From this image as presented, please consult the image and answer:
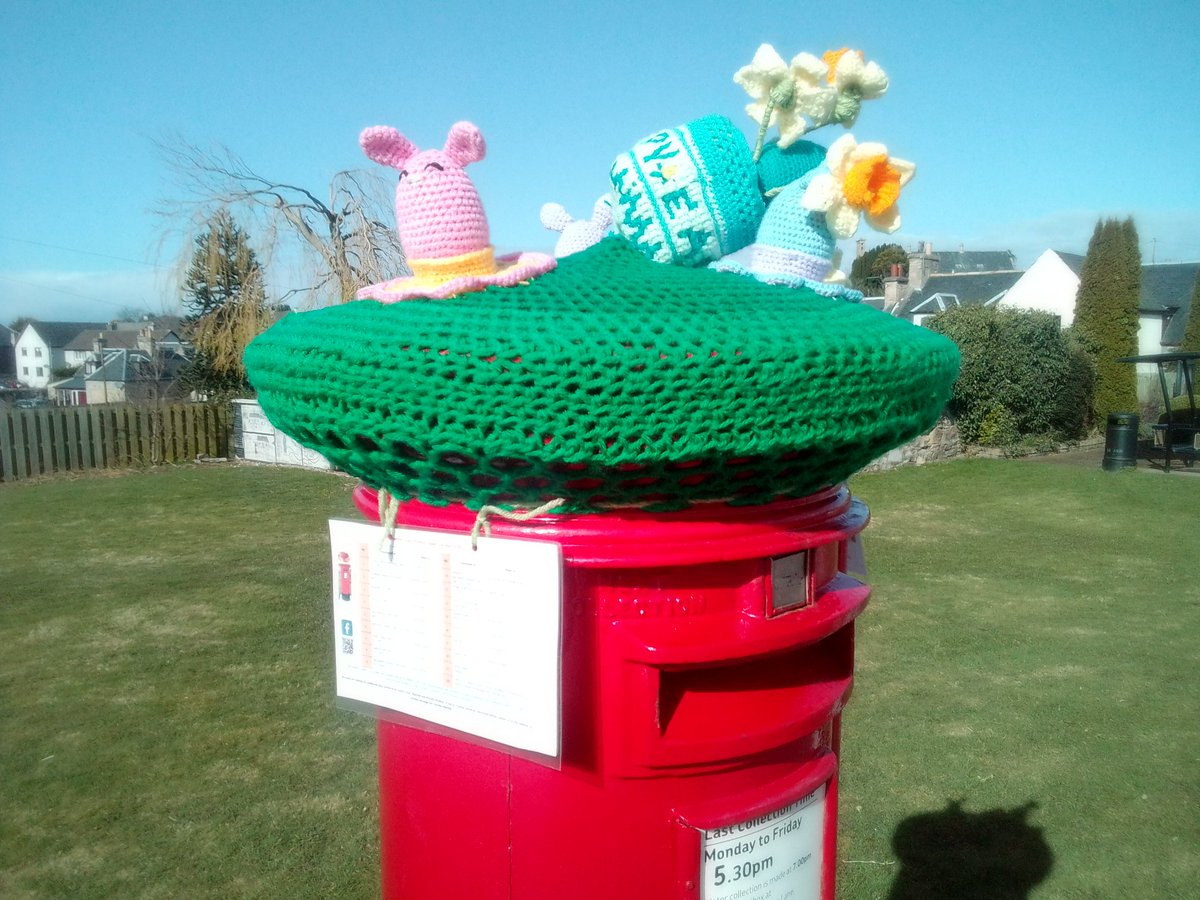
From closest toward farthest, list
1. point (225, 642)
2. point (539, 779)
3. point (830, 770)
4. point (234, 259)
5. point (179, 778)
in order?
point (539, 779), point (830, 770), point (179, 778), point (225, 642), point (234, 259)

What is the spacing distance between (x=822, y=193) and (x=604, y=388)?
0.46 metres

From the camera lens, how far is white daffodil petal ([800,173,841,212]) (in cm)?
124

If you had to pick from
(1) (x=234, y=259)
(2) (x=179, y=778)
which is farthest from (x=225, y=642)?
(1) (x=234, y=259)

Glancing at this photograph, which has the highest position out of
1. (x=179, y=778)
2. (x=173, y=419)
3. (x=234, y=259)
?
(x=234, y=259)

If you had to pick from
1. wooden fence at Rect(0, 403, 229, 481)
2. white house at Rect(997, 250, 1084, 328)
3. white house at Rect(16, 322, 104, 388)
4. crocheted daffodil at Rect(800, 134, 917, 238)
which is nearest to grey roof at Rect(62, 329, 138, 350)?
white house at Rect(16, 322, 104, 388)

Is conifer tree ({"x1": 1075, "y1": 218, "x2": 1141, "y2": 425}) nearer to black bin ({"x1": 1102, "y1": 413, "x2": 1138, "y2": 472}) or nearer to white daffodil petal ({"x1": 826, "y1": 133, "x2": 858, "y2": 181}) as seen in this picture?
black bin ({"x1": 1102, "y1": 413, "x2": 1138, "y2": 472})

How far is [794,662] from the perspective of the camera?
146cm

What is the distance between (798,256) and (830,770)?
2.57 feet

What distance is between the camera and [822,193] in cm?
124

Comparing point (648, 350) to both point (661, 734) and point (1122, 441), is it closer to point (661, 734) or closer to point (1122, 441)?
point (661, 734)

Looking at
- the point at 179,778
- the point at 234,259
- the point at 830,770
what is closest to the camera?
the point at 830,770

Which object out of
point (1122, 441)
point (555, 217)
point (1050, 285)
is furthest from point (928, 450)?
point (1050, 285)

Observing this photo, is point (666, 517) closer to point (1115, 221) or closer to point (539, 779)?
point (539, 779)

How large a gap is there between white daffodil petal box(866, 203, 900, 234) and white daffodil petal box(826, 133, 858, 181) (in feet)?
0.28
